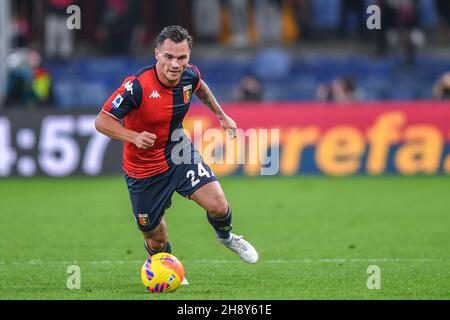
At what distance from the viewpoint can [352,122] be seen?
20719 millimetres

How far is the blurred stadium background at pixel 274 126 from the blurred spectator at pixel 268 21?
42mm

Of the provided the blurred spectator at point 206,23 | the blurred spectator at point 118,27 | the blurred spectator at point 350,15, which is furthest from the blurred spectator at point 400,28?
the blurred spectator at point 118,27

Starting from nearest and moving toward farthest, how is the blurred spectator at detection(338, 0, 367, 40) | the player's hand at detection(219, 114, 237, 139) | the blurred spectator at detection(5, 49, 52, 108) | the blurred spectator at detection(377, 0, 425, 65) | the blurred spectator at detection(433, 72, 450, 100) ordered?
the player's hand at detection(219, 114, 237, 139)
the blurred spectator at detection(433, 72, 450, 100)
the blurred spectator at detection(5, 49, 52, 108)
the blurred spectator at detection(377, 0, 425, 65)
the blurred spectator at detection(338, 0, 367, 40)

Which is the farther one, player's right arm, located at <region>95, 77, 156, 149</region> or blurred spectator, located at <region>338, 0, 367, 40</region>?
blurred spectator, located at <region>338, 0, 367, 40</region>

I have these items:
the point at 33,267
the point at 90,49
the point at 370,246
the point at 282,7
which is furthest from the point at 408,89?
the point at 33,267

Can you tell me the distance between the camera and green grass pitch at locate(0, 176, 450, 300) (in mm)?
9133

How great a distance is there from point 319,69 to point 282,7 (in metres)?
2.63

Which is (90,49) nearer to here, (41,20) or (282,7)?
(41,20)

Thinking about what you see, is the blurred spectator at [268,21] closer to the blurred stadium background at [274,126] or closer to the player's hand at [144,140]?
the blurred stadium background at [274,126]

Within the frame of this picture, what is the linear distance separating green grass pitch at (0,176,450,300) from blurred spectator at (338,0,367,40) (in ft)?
22.7

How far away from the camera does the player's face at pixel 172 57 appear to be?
9070 mm

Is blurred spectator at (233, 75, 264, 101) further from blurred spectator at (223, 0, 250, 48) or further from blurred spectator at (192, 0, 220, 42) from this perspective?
blurred spectator at (192, 0, 220, 42)

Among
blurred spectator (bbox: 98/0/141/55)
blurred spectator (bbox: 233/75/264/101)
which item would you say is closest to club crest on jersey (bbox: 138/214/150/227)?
blurred spectator (bbox: 233/75/264/101)

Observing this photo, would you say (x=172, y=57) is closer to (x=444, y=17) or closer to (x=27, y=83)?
(x=27, y=83)
